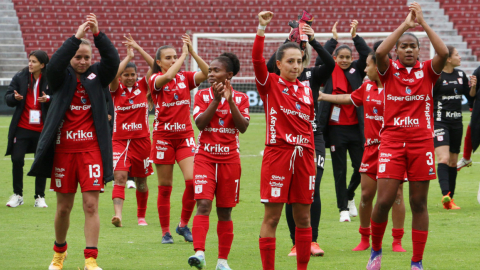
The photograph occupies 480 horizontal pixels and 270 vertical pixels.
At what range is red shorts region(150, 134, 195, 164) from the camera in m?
7.24

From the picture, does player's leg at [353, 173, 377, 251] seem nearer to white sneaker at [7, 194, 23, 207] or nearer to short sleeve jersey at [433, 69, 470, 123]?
short sleeve jersey at [433, 69, 470, 123]

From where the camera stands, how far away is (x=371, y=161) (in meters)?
6.41

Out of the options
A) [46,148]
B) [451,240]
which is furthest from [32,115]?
[451,240]

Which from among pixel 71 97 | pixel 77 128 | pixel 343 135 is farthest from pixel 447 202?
pixel 71 97

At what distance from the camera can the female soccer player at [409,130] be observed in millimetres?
5551

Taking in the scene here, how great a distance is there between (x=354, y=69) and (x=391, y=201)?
280cm

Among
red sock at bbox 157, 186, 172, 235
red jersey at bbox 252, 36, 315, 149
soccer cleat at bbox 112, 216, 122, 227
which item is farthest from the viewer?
soccer cleat at bbox 112, 216, 122, 227

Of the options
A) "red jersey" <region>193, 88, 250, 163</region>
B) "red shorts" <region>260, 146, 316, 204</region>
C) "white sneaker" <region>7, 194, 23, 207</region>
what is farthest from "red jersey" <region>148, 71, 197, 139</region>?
"white sneaker" <region>7, 194, 23, 207</region>

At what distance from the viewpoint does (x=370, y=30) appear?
29.2 metres


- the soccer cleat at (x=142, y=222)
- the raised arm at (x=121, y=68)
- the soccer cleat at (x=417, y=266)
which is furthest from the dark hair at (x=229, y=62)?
the soccer cleat at (x=142, y=222)

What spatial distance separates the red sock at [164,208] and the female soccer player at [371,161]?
2.03 m

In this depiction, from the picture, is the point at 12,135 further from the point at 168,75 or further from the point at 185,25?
the point at 185,25

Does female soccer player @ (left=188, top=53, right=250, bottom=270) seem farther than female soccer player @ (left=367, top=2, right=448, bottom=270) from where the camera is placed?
Yes

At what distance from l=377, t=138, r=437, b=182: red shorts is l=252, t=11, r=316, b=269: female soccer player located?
73 centimetres
